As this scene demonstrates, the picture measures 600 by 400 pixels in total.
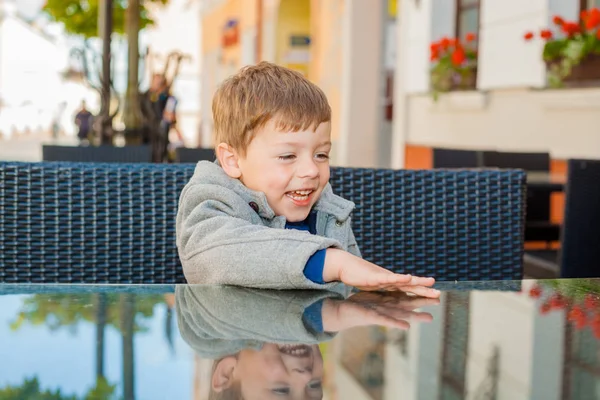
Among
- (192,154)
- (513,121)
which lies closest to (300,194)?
(192,154)

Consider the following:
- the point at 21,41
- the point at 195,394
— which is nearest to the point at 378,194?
the point at 195,394

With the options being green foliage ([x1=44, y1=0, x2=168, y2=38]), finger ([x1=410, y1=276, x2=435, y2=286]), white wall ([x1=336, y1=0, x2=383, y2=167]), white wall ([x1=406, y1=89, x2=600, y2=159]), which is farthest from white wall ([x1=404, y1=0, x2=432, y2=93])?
finger ([x1=410, y1=276, x2=435, y2=286])

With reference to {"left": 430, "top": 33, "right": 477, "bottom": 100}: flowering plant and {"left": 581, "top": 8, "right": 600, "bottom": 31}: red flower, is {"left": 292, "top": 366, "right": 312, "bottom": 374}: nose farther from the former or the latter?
{"left": 430, "top": 33, "right": 477, "bottom": 100}: flowering plant

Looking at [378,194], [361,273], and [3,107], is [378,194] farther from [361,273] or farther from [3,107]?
[3,107]

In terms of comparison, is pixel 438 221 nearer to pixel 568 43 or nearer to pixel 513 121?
pixel 568 43

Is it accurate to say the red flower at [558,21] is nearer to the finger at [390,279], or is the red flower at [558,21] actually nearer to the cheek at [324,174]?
the cheek at [324,174]

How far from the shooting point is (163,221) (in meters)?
1.82

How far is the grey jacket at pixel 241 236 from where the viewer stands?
125 cm

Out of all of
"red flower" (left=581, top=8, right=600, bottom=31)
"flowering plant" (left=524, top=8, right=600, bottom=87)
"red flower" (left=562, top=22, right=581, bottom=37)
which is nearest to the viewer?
"red flower" (left=581, top=8, right=600, bottom=31)

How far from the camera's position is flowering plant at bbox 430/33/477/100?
7.91 metres

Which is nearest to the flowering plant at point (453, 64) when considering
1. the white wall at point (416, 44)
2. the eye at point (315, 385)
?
the white wall at point (416, 44)

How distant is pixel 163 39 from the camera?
1393 inches

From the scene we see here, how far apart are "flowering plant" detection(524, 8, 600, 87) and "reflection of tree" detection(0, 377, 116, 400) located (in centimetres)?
528

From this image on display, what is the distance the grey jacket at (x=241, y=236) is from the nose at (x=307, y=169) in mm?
72
